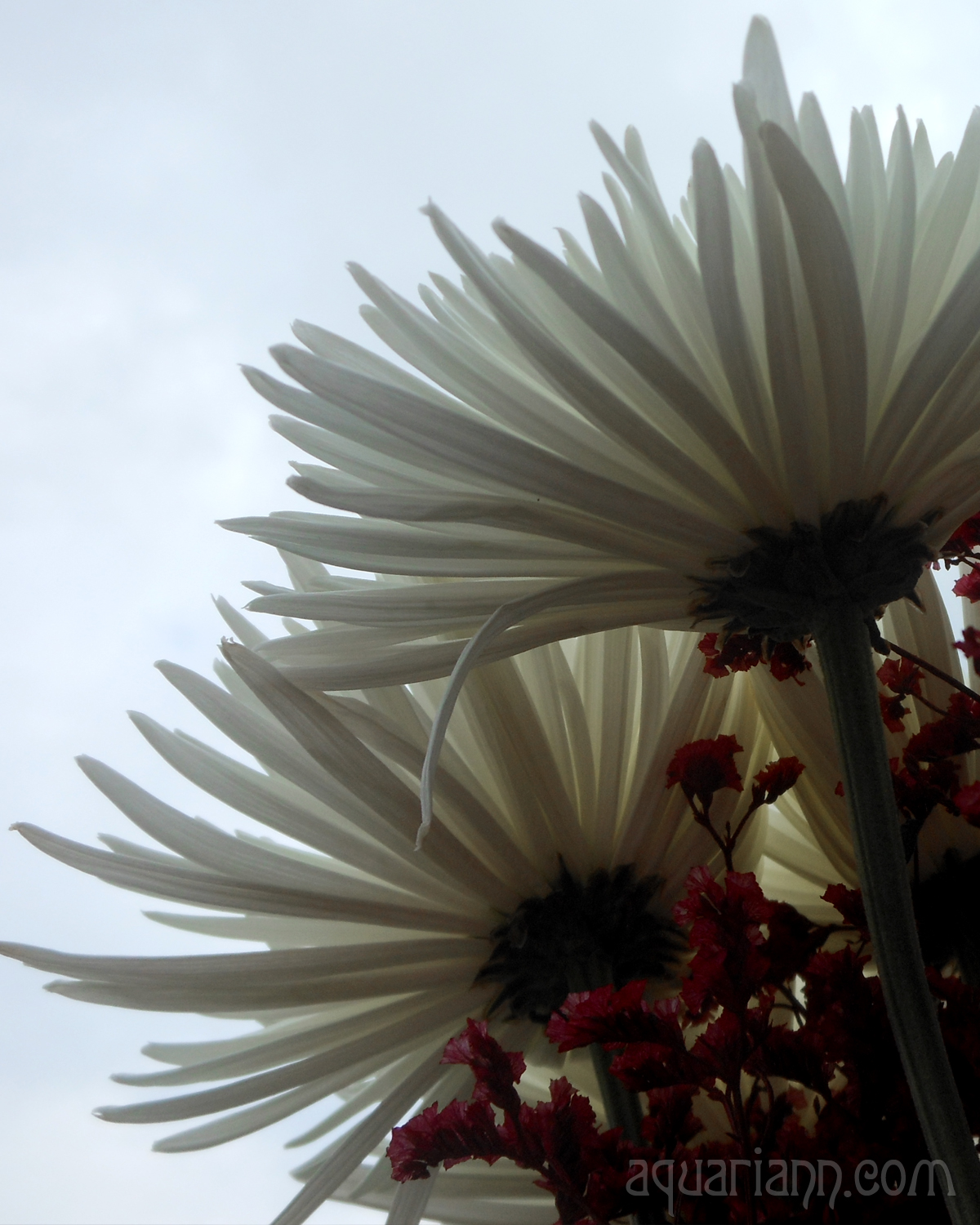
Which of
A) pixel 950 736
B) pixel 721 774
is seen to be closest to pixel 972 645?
pixel 950 736

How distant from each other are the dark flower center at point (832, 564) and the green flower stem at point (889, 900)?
0.04ft

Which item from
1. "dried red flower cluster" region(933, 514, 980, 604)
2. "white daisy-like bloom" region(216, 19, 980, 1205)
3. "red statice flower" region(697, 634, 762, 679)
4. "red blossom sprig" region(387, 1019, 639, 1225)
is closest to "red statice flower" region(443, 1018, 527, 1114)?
"red blossom sprig" region(387, 1019, 639, 1225)

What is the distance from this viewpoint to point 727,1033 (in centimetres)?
54

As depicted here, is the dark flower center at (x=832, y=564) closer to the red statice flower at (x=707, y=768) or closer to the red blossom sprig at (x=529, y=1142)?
the red statice flower at (x=707, y=768)

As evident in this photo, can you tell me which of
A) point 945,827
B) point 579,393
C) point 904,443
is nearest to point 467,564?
point 579,393

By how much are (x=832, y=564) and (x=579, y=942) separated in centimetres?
Result: 32

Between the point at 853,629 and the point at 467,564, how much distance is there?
8.1 inches

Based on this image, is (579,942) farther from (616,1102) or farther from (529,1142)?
(529,1142)

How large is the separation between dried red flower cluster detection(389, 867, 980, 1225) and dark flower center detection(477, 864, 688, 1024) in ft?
0.51

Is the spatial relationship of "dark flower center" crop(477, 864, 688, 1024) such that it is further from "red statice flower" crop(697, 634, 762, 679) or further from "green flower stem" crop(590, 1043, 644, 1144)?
"red statice flower" crop(697, 634, 762, 679)

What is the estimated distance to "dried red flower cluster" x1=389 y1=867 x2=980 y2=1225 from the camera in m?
0.55

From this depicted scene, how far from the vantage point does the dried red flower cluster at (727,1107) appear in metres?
0.55

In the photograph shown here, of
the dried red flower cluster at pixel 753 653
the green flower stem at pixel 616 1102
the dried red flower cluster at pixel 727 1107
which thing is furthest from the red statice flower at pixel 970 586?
the green flower stem at pixel 616 1102

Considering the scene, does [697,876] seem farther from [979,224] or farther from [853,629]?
[979,224]
